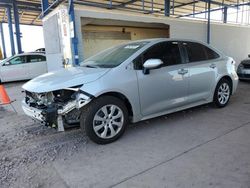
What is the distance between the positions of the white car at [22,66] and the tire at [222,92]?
29.7ft

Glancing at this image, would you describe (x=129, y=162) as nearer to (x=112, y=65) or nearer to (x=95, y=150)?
(x=95, y=150)

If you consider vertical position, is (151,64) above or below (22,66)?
above

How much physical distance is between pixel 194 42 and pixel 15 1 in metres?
15.0

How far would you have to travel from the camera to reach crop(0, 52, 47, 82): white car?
10703mm

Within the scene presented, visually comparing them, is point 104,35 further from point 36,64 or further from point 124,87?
point 124,87

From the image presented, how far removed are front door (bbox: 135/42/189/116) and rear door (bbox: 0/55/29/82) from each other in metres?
8.87

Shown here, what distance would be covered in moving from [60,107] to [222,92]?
3.66 m

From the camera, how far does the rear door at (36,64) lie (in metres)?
11.3

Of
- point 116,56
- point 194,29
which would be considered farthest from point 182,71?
point 194,29

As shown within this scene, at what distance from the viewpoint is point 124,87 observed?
3502 mm

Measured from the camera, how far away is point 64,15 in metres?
6.54

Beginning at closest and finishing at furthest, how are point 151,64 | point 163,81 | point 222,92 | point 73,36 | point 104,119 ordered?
point 104,119, point 151,64, point 163,81, point 222,92, point 73,36

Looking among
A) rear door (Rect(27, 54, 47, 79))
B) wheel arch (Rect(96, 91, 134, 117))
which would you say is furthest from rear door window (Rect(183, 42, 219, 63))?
rear door (Rect(27, 54, 47, 79))

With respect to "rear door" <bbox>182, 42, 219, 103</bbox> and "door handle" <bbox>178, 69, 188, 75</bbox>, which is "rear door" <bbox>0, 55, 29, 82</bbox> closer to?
"rear door" <bbox>182, 42, 219, 103</bbox>
